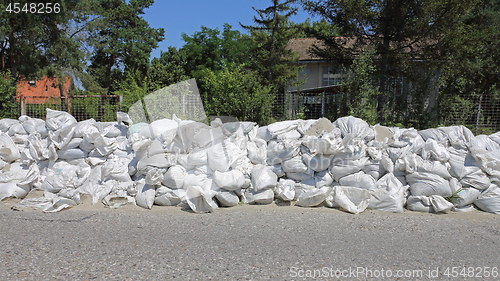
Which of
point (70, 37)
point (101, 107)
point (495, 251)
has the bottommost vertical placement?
point (495, 251)

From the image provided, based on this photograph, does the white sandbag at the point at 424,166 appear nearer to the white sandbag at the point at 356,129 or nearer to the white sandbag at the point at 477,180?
the white sandbag at the point at 477,180

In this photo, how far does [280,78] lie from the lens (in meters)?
13.6

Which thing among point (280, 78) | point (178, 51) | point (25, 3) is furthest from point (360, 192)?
point (178, 51)

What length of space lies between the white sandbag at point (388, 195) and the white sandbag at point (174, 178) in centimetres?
217

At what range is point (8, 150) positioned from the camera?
14.6 feet

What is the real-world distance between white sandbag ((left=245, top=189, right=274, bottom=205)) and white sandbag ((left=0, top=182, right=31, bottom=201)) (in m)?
2.79

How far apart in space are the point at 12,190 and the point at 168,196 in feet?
6.52

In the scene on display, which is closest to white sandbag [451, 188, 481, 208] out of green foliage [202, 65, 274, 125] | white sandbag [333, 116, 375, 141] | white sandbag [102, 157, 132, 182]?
white sandbag [333, 116, 375, 141]

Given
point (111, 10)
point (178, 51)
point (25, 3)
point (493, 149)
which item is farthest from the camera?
point (178, 51)

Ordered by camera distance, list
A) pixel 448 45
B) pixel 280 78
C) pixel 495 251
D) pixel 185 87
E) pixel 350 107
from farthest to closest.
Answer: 1. pixel 280 78
2. pixel 448 45
3. pixel 350 107
4. pixel 185 87
5. pixel 495 251

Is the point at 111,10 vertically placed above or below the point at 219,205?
above

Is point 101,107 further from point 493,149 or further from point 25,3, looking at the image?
point 493,149

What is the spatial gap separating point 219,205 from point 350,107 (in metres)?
5.10

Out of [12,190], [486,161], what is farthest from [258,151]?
[12,190]
